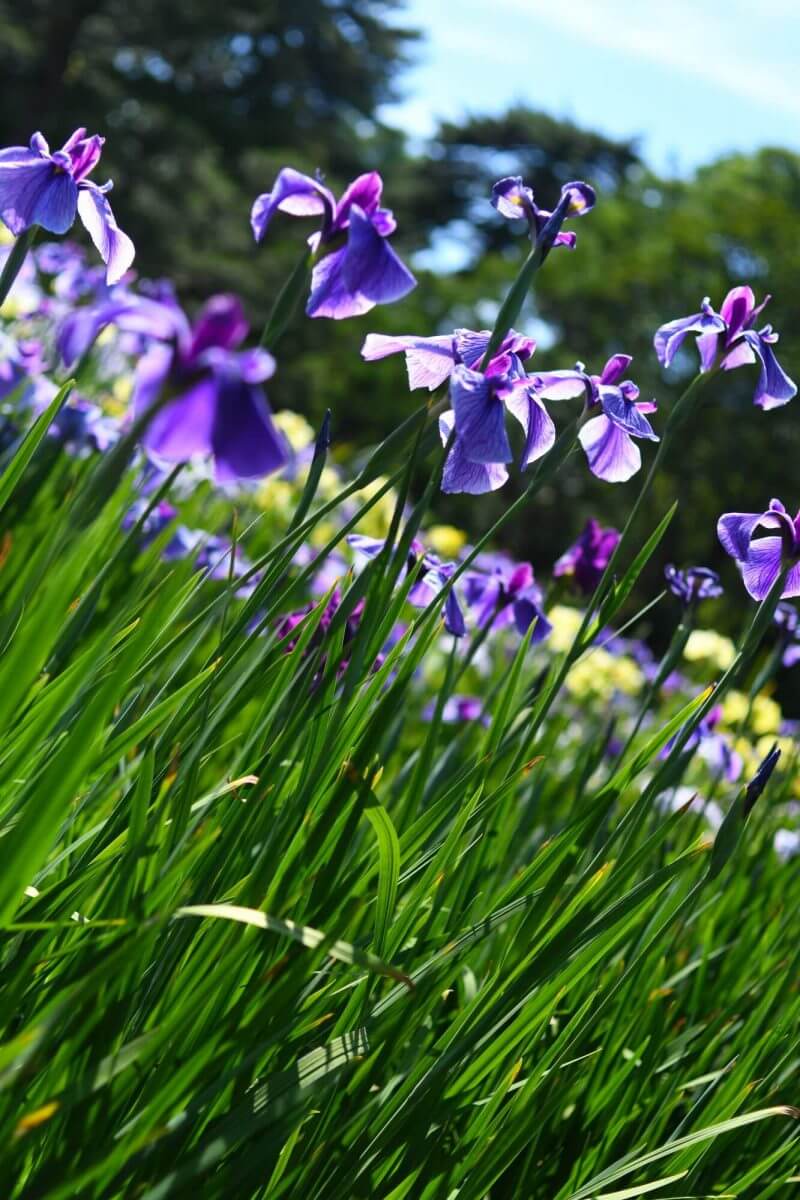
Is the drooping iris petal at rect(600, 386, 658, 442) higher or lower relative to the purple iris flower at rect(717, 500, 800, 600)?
higher

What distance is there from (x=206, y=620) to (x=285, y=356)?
16788 mm

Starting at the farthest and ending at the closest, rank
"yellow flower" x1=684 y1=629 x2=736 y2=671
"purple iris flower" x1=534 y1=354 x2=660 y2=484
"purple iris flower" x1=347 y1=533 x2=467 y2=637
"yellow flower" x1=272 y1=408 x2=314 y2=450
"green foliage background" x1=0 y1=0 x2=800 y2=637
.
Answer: "green foliage background" x1=0 y1=0 x2=800 y2=637 < "yellow flower" x1=272 y1=408 x2=314 y2=450 < "yellow flower" x1=684 y1=629 x2=736 y2=671 < "purple iris flower" x1=347 y1=533 x2=467 y2=637 < "purple iris flower" x1=534 y1=354 x2=660 y2=484

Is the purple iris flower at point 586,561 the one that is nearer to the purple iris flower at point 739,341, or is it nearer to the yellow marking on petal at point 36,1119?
the purple iris flower at point 739,341

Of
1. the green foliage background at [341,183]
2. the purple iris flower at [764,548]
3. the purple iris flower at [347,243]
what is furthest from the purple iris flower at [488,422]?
the green foliage background at [341,183]

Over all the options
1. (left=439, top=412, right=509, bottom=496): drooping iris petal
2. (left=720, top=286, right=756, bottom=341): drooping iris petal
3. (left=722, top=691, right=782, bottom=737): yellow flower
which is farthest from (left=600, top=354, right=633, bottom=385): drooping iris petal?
(left=722, top=691, right=782, bottom=737): yellow flower

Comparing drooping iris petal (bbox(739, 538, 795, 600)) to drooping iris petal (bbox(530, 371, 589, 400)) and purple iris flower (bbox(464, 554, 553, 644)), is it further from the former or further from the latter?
purple iris flower (bbox(464, 554, 553, 644))

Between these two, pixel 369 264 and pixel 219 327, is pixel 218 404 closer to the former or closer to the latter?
pixel 219 327

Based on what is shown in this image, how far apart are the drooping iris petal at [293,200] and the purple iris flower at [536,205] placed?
0.62 feet

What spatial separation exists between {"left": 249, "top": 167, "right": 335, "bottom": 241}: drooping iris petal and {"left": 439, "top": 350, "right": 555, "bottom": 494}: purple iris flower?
20 cm

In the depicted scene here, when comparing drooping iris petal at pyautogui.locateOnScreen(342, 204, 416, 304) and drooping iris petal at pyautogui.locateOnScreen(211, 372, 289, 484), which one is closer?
drooping iris petal at pyautogui.locateOnScreen(211, 372, 289, 484)

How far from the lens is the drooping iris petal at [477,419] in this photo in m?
1.00

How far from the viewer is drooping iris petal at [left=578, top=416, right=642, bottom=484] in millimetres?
1272

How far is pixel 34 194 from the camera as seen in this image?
1192 mm

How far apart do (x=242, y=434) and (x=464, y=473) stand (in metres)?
0.45
